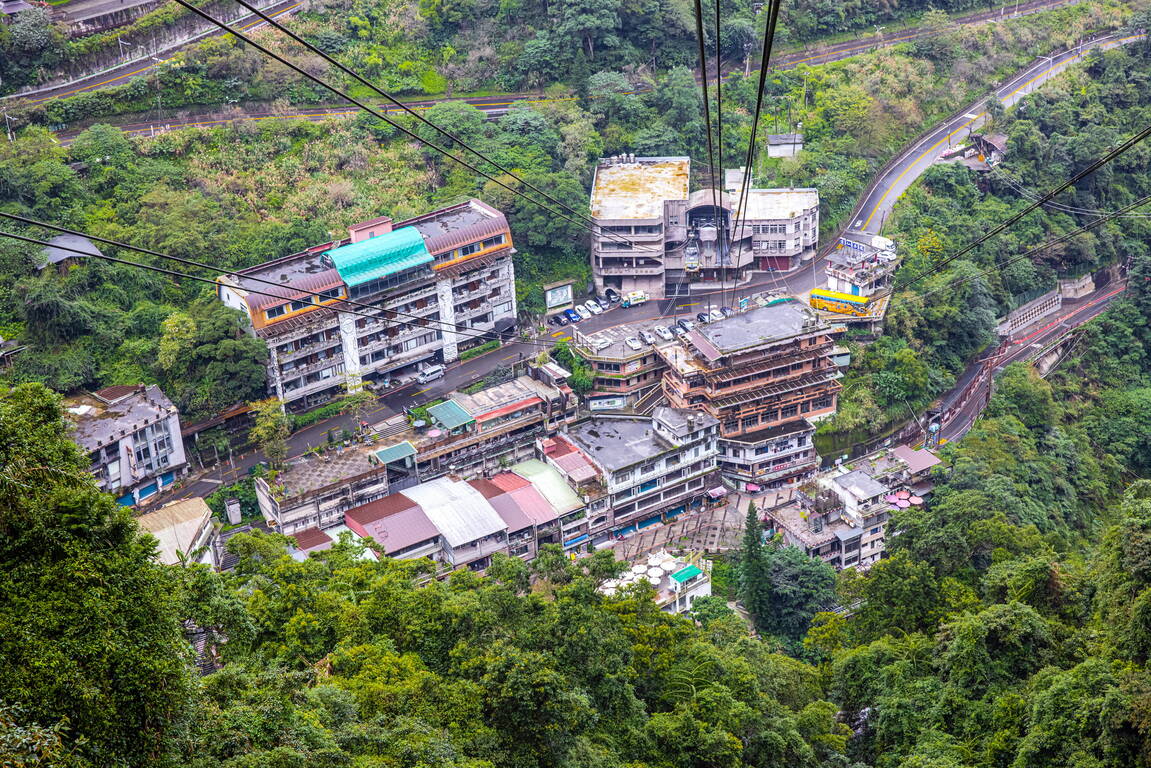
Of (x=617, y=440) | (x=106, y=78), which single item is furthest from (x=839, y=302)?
(x=106, y=78)

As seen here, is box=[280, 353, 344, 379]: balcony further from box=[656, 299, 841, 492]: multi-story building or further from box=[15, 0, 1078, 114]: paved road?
box=[15, 0, 1078, 114]: paved road

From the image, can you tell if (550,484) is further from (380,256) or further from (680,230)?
(680,230)

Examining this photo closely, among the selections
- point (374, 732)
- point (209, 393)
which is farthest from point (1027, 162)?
point (374, 732)

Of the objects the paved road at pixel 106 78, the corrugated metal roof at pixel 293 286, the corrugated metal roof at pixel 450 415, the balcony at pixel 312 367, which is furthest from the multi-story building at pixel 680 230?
the paved road at pixel 106 78

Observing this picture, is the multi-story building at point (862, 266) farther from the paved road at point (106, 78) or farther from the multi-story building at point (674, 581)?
the paved road at point (106, 78)

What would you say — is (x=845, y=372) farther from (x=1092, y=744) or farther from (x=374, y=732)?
(x=374, y=732)

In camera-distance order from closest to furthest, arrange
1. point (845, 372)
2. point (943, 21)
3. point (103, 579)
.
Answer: point (103, 579) < point (845, 372) < point (943, 21)
